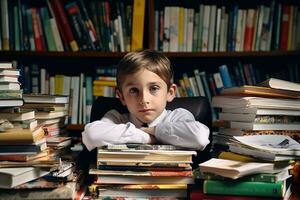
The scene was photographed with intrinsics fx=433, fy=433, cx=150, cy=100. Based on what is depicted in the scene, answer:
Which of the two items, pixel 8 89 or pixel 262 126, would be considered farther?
pixel 262 126

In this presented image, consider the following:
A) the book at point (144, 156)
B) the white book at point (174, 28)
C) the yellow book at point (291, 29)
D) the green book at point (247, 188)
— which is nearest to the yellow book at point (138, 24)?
the white book at point (174, 28)

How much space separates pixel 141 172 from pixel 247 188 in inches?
12.1

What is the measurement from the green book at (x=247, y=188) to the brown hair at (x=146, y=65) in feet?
1.60

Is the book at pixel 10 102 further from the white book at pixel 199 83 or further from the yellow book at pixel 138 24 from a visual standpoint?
the white book at pixel 199 83

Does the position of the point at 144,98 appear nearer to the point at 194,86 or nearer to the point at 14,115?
the point at 14,115

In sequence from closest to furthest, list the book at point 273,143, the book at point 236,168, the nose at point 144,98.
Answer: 1. the book at point 236,168
2. the book at point 273,143
3. the nose at point 144,98

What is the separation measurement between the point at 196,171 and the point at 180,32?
1.05 meters

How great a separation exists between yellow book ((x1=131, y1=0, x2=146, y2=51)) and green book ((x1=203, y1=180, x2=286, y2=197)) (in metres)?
1.10

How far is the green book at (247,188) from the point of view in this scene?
3.87 feet

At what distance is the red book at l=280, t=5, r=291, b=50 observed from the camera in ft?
7.10

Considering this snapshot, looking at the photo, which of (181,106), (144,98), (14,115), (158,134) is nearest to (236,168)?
(158,134)

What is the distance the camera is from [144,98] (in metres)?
1.48

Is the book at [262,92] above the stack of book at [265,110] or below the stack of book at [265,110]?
above

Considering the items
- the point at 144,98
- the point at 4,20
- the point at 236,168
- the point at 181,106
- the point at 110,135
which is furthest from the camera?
the point at 4,20
